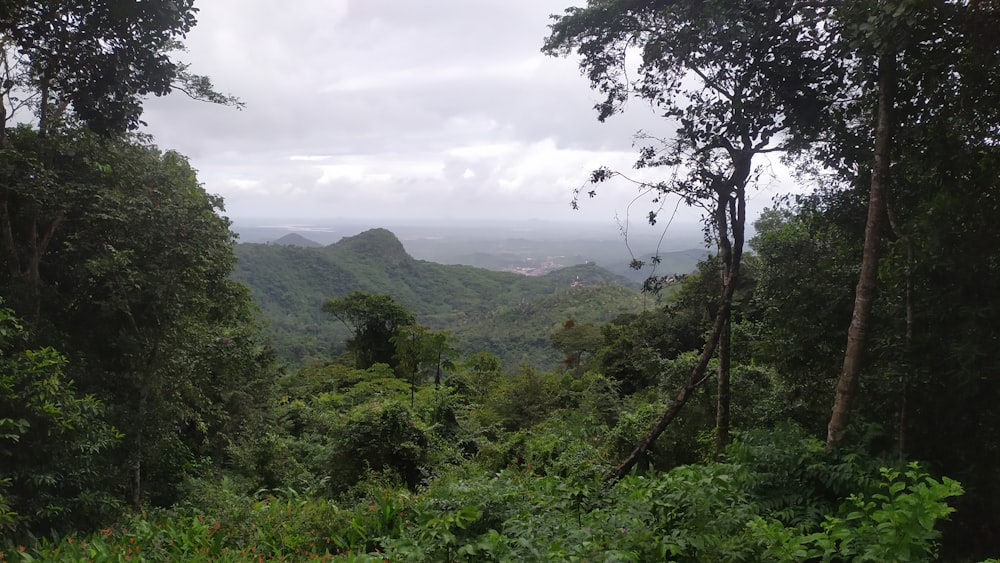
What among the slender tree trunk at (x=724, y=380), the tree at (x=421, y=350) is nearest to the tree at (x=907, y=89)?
the slender tree trunk at (x=724, y=380)

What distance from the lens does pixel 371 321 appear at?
26125mm

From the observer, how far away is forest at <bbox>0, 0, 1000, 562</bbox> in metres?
3.83

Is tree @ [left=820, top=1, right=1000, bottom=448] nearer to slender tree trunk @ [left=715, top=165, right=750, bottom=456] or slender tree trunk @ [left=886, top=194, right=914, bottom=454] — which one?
slender tree trunk @ [left=886, top=194, right=914, bottom=454]

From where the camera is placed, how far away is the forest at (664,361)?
383 cm

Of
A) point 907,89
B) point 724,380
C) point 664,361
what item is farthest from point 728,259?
point 664,361

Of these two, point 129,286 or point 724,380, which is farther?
point 129,286

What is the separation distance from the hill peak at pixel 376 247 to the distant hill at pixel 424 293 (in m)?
0.18

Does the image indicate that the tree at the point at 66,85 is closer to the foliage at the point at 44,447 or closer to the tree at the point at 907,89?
the foliage at the point at 44,447

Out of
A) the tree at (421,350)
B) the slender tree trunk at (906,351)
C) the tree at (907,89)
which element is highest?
the tree at (907,89)

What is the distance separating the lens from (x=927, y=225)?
3.96 m

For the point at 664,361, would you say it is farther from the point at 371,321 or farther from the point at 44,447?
the point at 371,321

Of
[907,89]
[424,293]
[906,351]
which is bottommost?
[424,293]

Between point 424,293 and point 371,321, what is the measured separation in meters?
58.6

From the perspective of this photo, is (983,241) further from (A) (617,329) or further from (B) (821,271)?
(A) (617,329)
